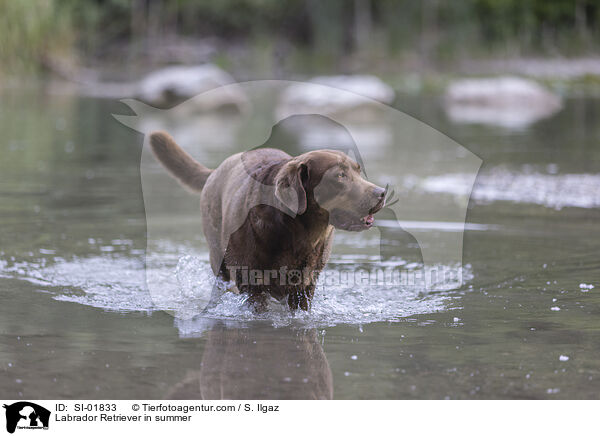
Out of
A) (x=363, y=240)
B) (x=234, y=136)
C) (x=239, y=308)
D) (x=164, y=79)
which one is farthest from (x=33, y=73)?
(x=239, y=308)

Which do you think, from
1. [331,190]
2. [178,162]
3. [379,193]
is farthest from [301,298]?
[178,162]

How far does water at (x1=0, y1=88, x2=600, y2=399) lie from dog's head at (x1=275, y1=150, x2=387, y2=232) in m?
0.69

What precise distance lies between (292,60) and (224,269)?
1650 inches

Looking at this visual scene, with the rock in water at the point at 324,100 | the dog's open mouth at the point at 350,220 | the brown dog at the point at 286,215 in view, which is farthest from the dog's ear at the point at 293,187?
the rock in water at the point at 324,100

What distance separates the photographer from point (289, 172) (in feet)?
15.8

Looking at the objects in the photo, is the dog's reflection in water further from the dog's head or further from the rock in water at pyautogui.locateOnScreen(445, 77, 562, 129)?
the rock in water at pyautogui.locateOnScreen(445, 77, 562, 129)

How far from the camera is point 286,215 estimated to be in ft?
16.2

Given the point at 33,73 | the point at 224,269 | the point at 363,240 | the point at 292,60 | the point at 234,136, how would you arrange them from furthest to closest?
the point at 292,60 < the point at 33,73 < the point at 234,136 < the point at 363,240 < the point at 224,269

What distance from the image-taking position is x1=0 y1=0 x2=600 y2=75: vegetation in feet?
144
